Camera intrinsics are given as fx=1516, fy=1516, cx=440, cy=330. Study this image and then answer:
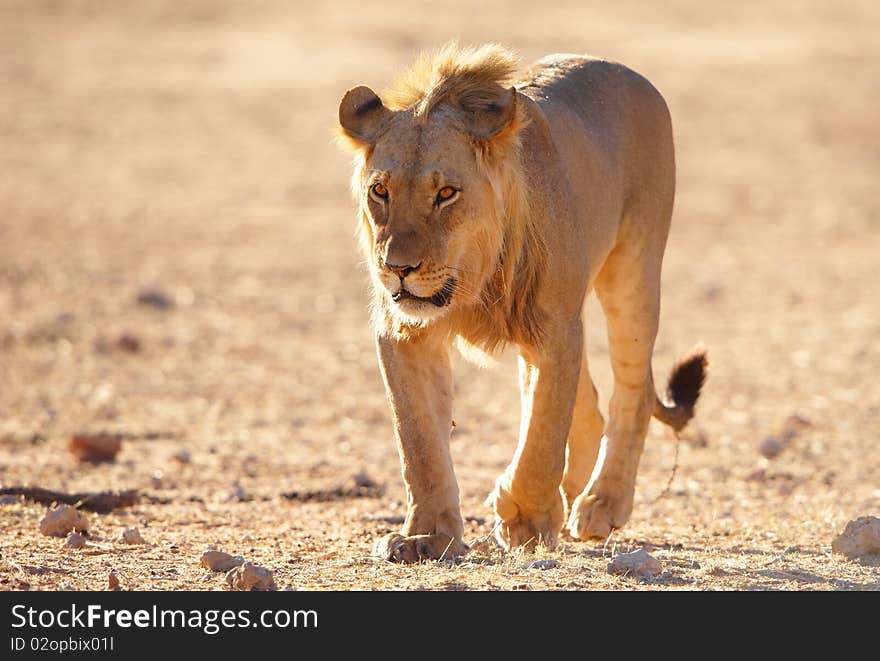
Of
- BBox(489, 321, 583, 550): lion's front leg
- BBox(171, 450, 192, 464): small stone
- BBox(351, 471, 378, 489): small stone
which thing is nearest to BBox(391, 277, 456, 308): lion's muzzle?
BBox(489, 321, 583, 550): lion's front leg

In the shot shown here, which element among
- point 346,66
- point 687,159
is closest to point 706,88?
point 687,159

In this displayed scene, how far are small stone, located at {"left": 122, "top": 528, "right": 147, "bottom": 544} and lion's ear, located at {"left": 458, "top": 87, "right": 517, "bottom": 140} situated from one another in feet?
5.58

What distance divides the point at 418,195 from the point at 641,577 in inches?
49.8

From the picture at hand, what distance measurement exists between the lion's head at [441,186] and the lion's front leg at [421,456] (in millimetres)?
115

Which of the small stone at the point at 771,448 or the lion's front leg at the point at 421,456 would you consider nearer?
the lion's front leg at the point at 421,456

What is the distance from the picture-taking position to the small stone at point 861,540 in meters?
4.68

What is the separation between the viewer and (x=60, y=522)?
5.04m

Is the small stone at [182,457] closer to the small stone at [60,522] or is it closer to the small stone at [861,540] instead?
the small stone at [60,522]

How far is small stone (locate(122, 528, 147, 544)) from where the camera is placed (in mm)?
4918

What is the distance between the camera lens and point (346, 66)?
2252 cm

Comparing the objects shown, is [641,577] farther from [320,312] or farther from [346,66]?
[346,66]

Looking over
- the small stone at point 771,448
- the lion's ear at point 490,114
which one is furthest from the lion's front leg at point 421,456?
the small stone at point 771,448

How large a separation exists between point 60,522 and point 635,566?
197 centimetres

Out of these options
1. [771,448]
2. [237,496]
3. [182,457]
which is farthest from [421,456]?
[771,448]
